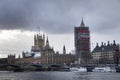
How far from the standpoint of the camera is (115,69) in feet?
635

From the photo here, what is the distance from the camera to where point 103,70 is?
197500 mm

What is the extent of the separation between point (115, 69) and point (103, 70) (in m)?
6.79
